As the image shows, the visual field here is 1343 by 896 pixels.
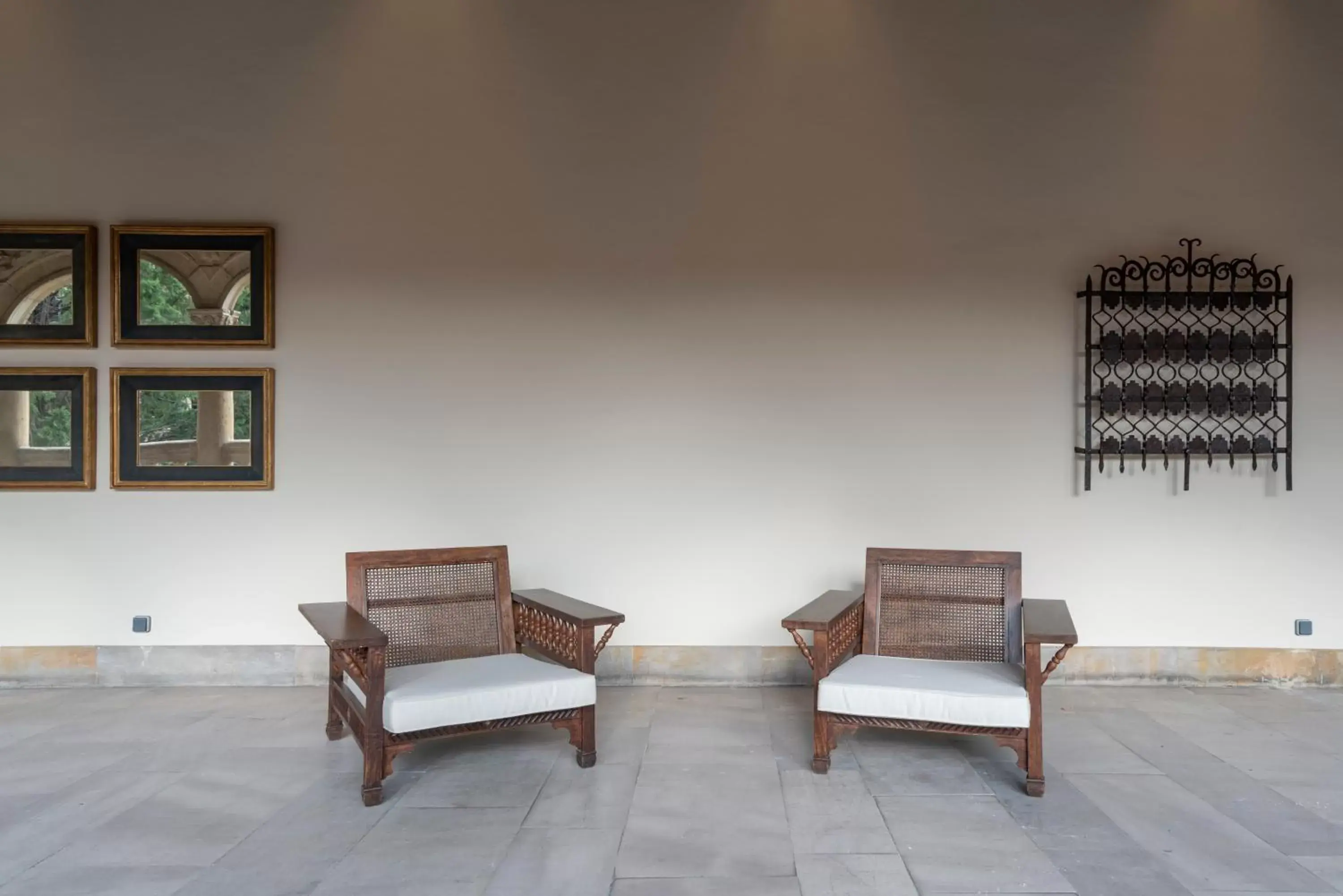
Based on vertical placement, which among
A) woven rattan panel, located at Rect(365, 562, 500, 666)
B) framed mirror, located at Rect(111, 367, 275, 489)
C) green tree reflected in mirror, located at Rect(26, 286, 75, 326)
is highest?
green tree reflected in mirror, located at Rect(26, 286, 75, 326)

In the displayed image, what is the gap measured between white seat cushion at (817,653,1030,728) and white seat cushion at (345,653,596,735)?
37.9 inches

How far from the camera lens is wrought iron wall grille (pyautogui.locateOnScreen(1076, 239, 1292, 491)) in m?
4.22

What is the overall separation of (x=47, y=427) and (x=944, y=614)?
4.48 m

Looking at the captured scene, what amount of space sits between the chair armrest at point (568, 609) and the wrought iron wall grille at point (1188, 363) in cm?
256

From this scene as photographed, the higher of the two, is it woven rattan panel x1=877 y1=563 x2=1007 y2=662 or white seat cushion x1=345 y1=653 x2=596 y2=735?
woven rattan panel x1=877 y1=563 x2=1007 y2=662

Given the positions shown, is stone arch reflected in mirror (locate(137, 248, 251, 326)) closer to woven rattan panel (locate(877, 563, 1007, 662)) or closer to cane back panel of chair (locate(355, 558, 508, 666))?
cane back panel of chair (locate(355, 558, 508, 666))

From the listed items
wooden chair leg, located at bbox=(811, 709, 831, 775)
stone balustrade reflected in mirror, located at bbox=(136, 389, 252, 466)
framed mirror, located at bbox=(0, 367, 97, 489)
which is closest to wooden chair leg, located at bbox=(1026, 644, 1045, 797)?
wooden chair leg, located at bbox=(811, 709, 831, 775)

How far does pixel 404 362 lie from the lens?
14.2 feet

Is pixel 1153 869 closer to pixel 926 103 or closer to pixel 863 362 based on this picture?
pixel 863 362

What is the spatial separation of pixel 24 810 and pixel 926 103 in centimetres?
479

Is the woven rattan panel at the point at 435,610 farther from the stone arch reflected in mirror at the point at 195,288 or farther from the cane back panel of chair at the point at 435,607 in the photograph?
the stone arch reflected in mirror at the point at 195,288

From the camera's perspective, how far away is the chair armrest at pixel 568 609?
330 centimetres

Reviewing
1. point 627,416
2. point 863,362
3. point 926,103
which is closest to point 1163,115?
point 926,103

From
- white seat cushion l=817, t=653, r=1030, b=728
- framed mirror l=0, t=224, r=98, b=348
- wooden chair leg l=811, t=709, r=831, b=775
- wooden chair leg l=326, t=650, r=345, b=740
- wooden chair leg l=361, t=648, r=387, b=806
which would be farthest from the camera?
framed mirror l=0, t=224, r=98, b=348
